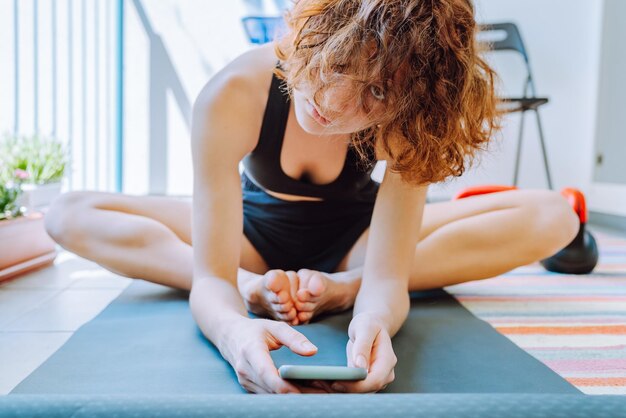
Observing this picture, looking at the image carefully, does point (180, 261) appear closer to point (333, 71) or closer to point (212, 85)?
point (212, 85)

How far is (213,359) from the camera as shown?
71 cm

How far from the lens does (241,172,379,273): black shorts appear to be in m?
1.01

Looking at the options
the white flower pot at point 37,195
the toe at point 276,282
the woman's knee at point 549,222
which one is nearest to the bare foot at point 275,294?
the toe at point 276,282

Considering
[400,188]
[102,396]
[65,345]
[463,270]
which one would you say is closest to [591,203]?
[463,270]

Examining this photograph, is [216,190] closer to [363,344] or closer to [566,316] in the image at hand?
[363,344]

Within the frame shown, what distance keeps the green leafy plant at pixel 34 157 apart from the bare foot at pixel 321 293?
1.07 meters

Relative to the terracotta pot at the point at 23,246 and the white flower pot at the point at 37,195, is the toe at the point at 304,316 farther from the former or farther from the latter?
the white flower pot at the point at 37,195

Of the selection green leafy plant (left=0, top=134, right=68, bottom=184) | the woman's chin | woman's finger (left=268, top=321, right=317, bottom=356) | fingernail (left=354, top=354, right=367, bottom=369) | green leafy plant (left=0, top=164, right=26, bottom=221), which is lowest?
fingernail (left=354, top=354, right=367, bottom=369)

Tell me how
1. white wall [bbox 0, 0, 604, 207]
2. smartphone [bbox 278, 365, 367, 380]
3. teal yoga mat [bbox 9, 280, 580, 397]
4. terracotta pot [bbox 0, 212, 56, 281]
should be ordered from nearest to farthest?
1. smartphone [bbox 278, 365, 367, 380]
2. teal yoga mat [bbox 9, 280, 580, 397]
3. terracotta pot [bbox 0, 212, 56, 281]
4. white wall [bbox 0, 0, 604, 207]

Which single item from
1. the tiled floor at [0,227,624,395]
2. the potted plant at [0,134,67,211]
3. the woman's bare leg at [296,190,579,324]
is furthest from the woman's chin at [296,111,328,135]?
the potted plant at [0,134,67,211]

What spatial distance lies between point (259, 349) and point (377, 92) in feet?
0.99

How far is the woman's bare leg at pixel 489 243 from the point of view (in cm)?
100

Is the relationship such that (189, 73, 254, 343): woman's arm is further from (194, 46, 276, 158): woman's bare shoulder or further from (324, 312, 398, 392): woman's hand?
(324, 312, 398, 392): woman's hand

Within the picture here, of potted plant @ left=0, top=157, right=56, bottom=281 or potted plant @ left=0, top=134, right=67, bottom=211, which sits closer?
potted plant @ left=0, top=157, right=56, bottom=281
